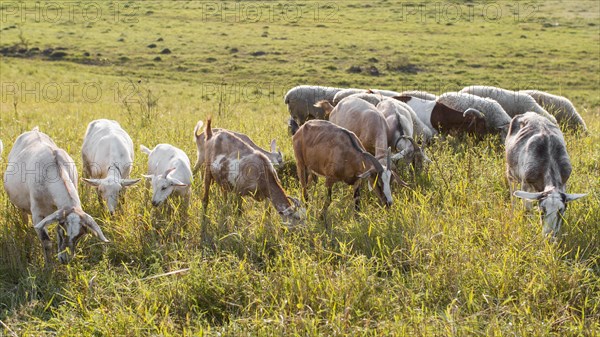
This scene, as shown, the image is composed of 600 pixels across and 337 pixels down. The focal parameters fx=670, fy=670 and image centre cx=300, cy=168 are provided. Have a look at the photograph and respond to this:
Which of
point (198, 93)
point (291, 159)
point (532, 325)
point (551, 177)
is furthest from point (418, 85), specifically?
point (532, 325)

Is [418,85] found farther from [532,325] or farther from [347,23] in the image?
[532,325]

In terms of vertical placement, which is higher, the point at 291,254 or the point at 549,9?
the point at 549,9

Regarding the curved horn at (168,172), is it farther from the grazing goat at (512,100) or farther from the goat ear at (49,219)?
the grazing goat at (512,100)

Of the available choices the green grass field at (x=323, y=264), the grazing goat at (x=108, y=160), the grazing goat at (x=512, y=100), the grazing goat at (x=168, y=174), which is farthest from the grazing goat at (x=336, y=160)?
the grazing goat at (x=512, y=100)

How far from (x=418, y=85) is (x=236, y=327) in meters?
20.5

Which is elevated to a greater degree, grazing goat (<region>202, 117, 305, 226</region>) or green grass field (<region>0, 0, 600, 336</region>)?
grazing goat (<region>202, 117, 305, 226</region>)

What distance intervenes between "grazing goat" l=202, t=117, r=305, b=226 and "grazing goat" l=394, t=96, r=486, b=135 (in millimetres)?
3995

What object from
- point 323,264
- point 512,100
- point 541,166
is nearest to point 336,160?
point 323,264

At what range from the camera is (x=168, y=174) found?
7574 millimetres

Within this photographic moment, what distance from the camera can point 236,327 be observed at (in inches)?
205

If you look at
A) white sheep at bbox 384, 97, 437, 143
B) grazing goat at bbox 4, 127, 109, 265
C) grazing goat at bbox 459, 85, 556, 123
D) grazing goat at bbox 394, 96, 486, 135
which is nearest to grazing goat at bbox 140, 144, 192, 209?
grazing goat at bbox 4, 127, 109, 265

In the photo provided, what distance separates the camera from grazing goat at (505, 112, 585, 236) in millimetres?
6328

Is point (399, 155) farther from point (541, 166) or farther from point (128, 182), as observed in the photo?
point (128, 182)

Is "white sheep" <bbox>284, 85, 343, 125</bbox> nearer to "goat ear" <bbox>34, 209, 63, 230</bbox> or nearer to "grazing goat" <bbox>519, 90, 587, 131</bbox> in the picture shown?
"grazing goat" <bbox>519, 90, 587, 131</bbox>
